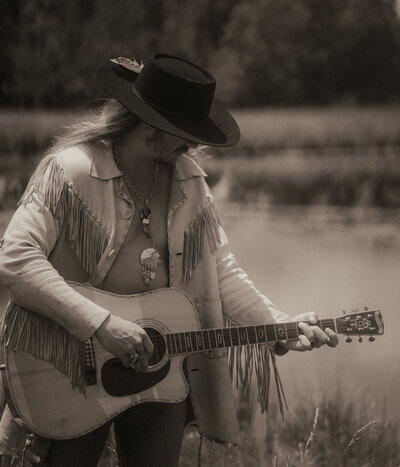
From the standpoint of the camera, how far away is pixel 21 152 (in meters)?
4.08

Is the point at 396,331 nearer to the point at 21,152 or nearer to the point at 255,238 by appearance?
the point at 255,238

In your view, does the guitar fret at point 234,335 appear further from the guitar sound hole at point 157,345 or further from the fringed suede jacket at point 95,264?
the guitar sound hole at point 157,345

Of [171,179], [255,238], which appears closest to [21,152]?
[255,238]

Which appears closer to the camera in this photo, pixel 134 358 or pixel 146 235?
pixel 134 358

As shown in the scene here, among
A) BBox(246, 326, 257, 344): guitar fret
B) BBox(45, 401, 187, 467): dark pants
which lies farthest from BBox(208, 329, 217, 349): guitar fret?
BBox(45, 401, 187, 467): dark pants

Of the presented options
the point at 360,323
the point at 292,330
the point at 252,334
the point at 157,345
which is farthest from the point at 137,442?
the point at 360,323

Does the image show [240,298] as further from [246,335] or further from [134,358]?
[134,358]

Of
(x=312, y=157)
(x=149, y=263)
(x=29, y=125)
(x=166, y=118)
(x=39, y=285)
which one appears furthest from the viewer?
(x=312, y=157)

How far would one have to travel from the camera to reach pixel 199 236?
287cm

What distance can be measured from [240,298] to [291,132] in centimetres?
143

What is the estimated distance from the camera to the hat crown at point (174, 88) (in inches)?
103

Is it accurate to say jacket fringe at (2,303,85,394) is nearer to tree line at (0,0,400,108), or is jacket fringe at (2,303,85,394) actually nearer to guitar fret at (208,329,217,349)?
guitar fret at (208,329,217,349)

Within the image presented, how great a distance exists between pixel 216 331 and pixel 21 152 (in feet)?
5.40

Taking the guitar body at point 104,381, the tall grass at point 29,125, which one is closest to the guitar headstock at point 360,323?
the guitar body at point 104,381
